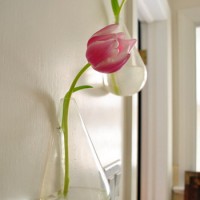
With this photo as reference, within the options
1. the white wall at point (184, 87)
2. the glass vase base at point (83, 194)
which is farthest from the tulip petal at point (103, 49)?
the white wall at point (184, 87)

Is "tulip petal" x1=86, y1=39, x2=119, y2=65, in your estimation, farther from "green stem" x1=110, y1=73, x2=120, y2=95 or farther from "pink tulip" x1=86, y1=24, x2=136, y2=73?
"green stem" x1=110, y1=73, x2=120, y2=95

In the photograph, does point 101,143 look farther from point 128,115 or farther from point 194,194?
point 194,194

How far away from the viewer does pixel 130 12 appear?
0.78 m

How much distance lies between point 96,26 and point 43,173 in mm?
346

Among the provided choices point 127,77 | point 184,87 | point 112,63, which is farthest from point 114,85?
point 184,87

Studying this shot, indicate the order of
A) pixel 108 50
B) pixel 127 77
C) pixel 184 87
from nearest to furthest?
pixel 108 50
pixel 127 77
pixel 184 87

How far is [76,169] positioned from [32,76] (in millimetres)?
152

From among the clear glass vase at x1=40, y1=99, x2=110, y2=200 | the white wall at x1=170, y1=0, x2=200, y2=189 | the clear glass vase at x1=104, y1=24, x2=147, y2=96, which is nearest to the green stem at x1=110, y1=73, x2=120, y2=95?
the clear glass vase at x1=104, y1=24, x2=147, y2=96

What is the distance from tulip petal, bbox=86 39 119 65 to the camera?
0.34 metres

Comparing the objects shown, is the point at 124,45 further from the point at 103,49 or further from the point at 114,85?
the point at 114,85

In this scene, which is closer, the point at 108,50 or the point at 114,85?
the point at 108,50

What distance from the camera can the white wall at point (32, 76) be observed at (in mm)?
294

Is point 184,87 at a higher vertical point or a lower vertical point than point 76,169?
higher

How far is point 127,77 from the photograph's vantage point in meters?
0.54
